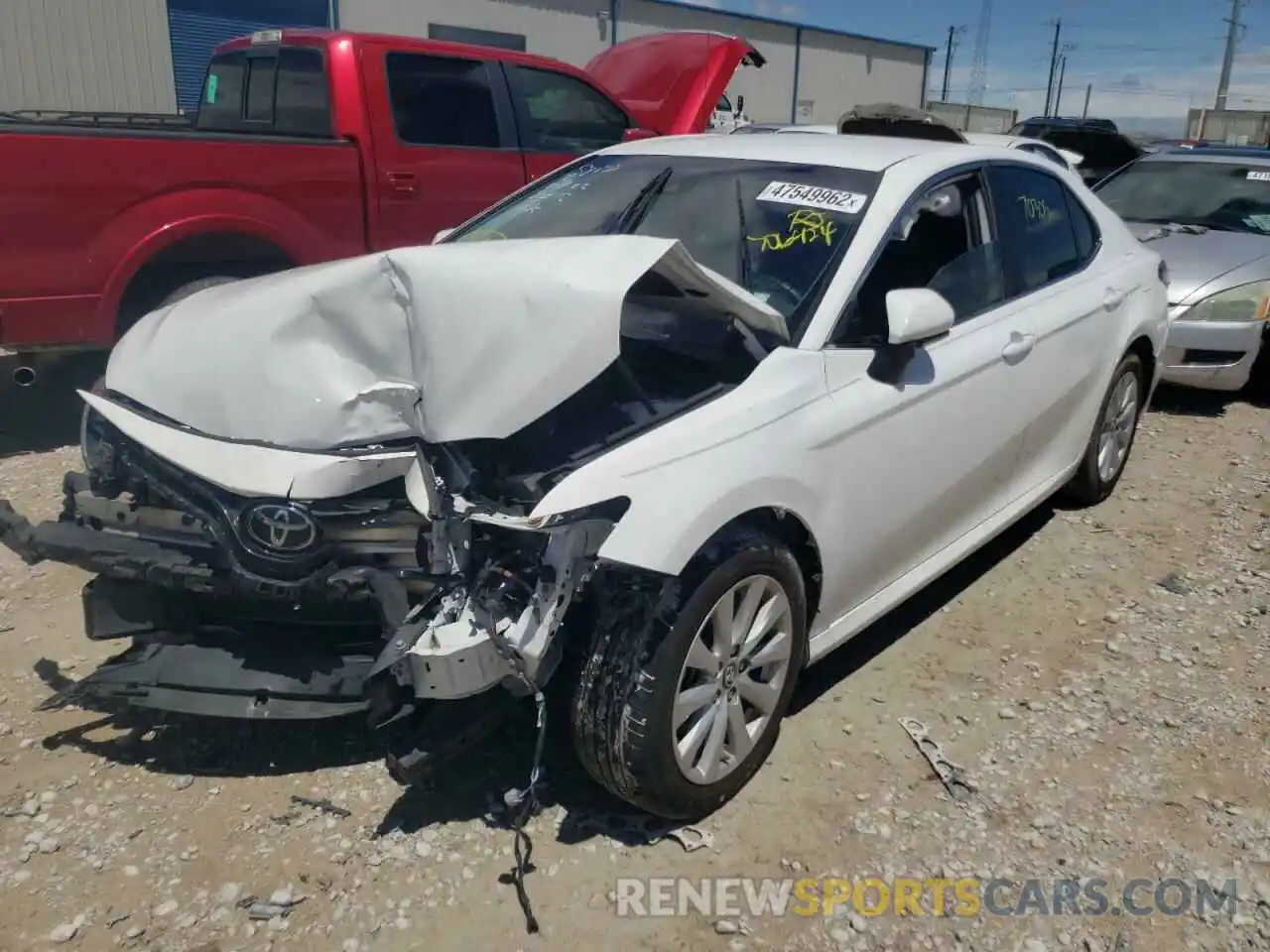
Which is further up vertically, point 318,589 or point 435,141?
point 435,141

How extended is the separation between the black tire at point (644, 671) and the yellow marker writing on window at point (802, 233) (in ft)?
3.56

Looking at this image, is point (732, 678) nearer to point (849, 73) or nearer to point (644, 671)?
point (644, 671)

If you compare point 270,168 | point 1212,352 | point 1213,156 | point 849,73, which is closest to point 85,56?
point 270,168

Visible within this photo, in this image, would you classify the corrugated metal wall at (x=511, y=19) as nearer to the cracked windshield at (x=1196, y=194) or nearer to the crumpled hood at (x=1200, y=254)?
the cracked windshield at (x=1196, y=194)

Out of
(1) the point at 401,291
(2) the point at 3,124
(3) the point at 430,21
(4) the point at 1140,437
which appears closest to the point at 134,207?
(2) the point at 3,124

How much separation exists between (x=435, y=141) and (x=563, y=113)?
110 centimetres

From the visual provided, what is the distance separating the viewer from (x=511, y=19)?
24.5 m

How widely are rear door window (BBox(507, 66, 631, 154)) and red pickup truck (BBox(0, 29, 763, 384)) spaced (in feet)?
0.03

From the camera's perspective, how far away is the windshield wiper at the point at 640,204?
3570mm

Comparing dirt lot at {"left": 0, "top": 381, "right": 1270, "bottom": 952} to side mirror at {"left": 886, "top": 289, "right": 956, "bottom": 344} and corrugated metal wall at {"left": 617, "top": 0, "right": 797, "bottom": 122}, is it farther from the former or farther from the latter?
corrugated metal wall at {"left": 617, "top": 0, "right": 797, "bottom": 122}

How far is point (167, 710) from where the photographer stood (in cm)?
263

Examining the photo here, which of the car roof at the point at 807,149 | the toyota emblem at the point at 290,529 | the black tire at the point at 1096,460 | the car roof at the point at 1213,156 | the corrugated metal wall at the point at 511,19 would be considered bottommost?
the black tire at the point at 1096,460

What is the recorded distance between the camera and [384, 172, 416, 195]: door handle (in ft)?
19.6

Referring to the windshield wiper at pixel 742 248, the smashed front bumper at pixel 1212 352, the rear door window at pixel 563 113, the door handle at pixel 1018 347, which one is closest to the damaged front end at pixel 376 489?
the windshield wiper at pixel 742 248
